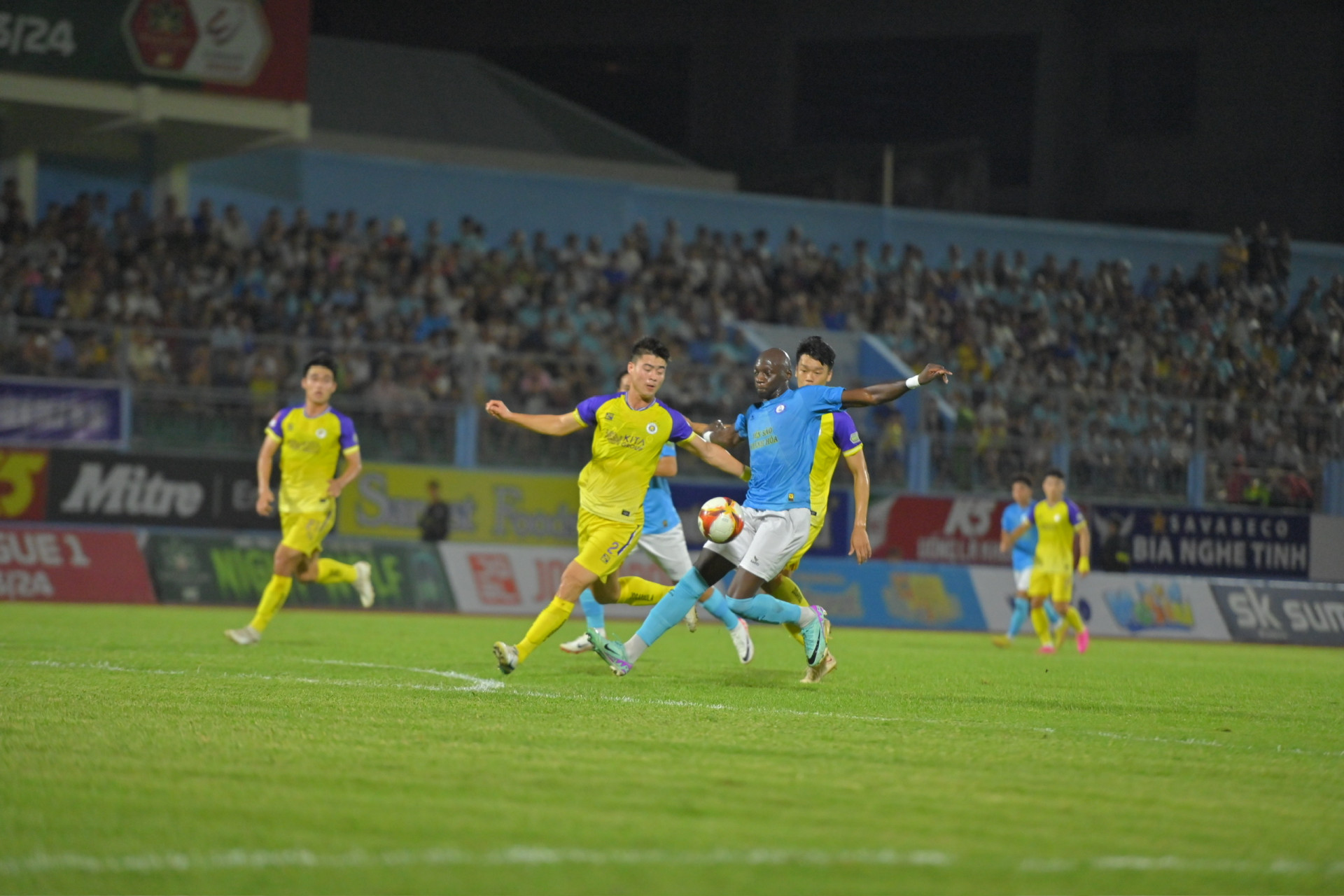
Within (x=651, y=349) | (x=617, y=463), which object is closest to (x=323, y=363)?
(x=617, y=463)

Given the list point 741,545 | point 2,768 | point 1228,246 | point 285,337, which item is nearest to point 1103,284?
point 1228,246

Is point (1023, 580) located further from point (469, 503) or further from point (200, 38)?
point (200, 38)

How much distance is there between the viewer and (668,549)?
14961mm

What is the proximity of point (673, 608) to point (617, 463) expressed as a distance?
1.11 meters

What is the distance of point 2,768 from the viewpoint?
22.7ft

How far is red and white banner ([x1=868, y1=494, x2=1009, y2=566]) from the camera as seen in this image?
94.4ft

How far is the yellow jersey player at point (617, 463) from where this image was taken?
11570 millimetres

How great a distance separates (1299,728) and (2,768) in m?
7.80

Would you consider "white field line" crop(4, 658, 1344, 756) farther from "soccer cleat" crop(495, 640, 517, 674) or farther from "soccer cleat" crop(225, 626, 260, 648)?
"soccer cleat" crop(225, 626, 260, 648)

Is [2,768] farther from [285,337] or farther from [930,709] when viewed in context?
[285,337]

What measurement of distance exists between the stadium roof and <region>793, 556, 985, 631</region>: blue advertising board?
15.3 meters

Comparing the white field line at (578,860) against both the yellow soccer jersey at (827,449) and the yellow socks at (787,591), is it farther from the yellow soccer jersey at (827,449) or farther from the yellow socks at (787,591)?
the yellow socks at (787,591)

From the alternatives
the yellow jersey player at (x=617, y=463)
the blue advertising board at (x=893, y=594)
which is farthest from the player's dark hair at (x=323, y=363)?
the blue advertising board at (x=893, y=594)

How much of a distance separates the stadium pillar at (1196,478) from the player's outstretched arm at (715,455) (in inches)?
770
